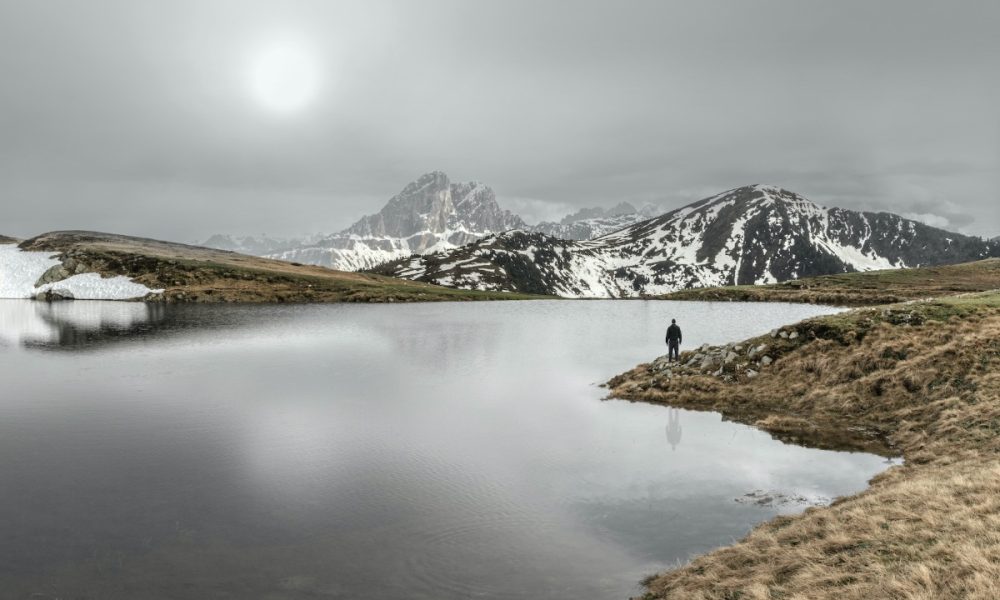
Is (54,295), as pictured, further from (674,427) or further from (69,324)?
(674,427)

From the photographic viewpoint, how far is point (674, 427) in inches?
1037

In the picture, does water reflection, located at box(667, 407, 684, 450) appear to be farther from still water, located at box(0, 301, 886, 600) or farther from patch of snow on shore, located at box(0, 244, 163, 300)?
patch of snow on shore, located at box(0, 244, 163, 300)

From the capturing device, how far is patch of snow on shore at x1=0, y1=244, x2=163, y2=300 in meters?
130

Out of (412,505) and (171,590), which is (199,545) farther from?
(412,505)

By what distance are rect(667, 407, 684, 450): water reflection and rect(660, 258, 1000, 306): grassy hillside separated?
117m

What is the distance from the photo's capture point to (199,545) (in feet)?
46.3

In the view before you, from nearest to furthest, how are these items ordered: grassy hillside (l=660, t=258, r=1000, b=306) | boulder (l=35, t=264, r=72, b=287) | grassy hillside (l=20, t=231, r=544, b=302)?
boulder (l=35, t=264, r=72, b=287) < grassy hillside (l=20, t=231, r=544, b=302) < grassy hillside (l=660, t=258, r=1000, b=306)

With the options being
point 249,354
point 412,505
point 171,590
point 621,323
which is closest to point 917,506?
point 412,505

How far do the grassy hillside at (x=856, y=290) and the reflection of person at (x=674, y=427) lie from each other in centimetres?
11699

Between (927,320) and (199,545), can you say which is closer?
(199,545)

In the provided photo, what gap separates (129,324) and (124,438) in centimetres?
5915

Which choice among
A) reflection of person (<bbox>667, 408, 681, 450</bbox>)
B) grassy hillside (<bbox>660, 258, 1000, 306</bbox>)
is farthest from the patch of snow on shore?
grassy hillside (<bbox>660, 258, 1000, 306</bbox>)

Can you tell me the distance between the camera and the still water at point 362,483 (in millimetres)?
12906

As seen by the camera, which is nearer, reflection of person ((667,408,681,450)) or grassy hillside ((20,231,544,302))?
reflection of person ((667,408,681,450))
